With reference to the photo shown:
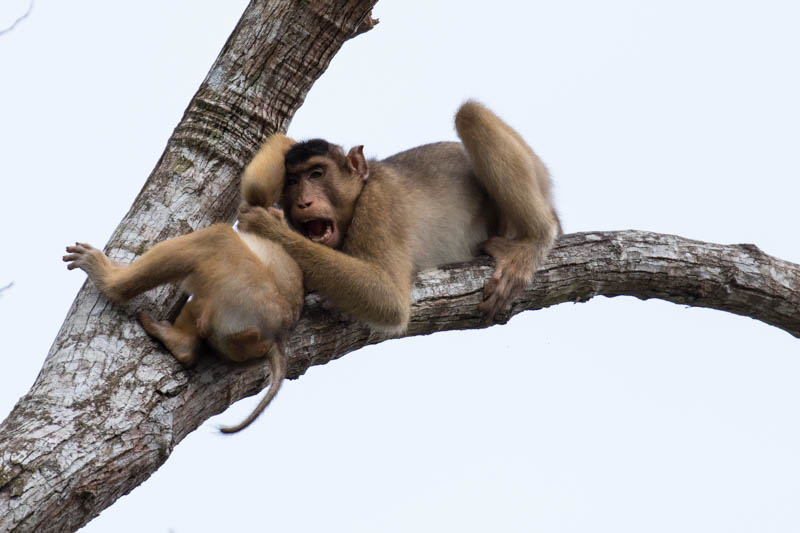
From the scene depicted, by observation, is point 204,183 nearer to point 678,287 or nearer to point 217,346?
point 217,346

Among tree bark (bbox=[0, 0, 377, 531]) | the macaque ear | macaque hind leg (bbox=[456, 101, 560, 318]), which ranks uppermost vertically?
macaque hind leg (bbox=[456, 101, 560, 318])

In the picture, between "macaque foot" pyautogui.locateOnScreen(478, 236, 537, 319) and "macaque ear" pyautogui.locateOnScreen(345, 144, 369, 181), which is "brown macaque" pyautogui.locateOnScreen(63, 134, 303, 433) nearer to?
"macaque ear" pyautogui.locateOnScreen(345, 144, 369, 181)

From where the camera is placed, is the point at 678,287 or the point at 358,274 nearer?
the point at 358,274

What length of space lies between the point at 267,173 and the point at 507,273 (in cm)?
176

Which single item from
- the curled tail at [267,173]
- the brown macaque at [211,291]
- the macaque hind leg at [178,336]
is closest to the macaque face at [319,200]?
the curled tail at [267,173]

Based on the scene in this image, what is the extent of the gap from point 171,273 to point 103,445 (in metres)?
1.02

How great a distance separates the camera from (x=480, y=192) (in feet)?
22.8

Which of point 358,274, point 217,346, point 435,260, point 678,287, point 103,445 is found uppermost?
point 678,287

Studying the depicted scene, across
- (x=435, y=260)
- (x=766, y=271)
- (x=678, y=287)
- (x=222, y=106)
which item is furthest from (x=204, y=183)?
(x=766, y=271)

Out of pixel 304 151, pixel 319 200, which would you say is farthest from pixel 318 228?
pixel 304 151

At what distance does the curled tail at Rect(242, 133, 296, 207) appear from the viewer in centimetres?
546

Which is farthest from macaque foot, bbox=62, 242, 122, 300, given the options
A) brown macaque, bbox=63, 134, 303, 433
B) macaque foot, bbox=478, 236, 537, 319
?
macaque foot, bbox=478, 236, 537, 319

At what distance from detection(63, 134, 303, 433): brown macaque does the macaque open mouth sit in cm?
89

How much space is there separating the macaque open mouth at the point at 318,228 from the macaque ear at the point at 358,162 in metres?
0.54
